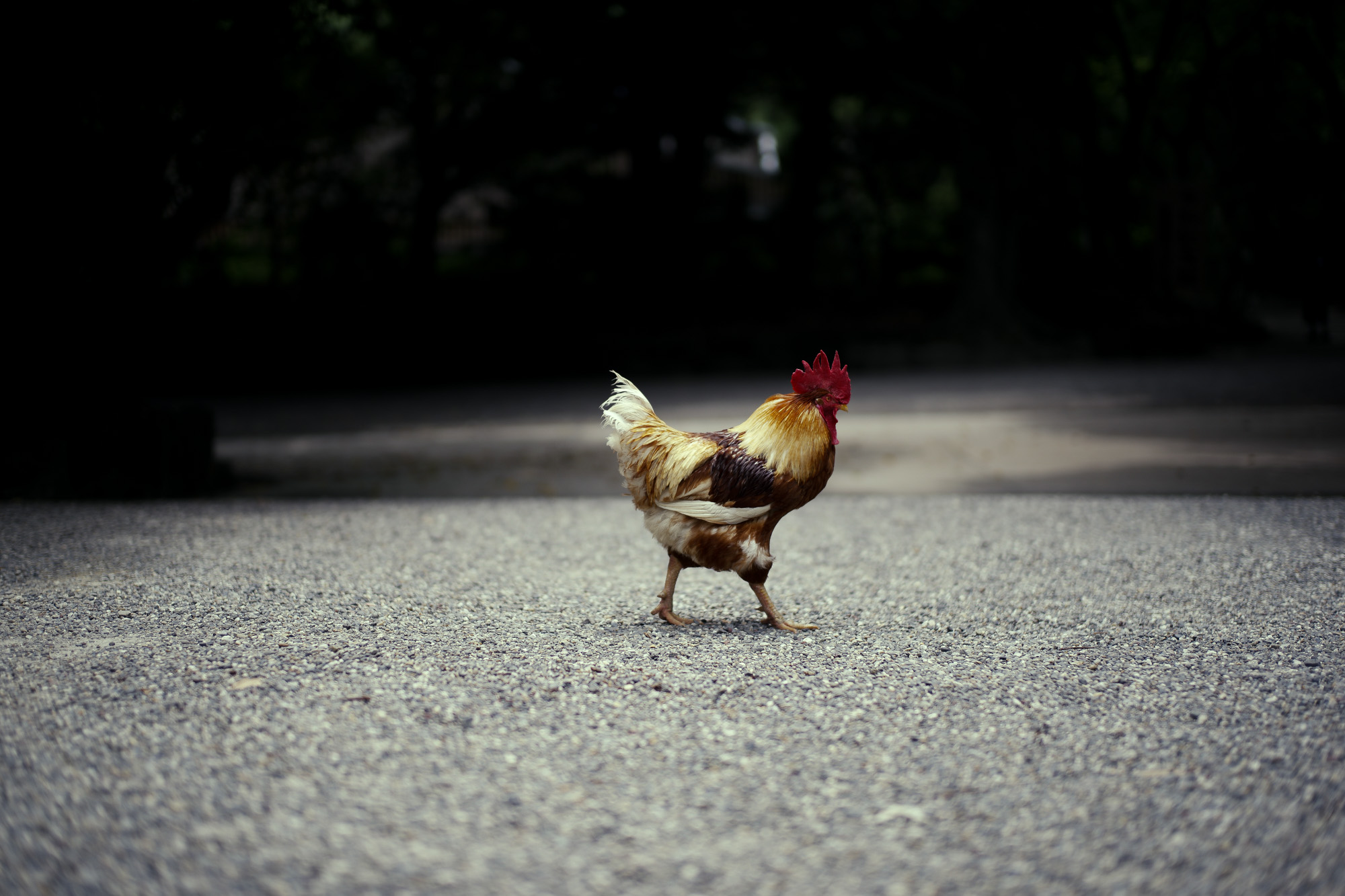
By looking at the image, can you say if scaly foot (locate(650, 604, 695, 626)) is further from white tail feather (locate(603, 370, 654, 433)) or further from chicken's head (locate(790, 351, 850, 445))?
chicken's head (locate(790, 351, 850, 445))

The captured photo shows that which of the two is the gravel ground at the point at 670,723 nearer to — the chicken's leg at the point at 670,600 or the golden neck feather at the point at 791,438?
the chicken's leg at the point at 670,600

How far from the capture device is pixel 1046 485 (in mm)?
8336

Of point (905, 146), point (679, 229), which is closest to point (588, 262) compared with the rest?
point (679, 229)

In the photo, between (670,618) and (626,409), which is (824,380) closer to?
(626,409)

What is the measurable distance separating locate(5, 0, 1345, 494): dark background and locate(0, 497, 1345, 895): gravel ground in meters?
9.38

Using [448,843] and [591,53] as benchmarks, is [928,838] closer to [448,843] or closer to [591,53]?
[448,843]

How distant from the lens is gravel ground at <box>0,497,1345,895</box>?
2652 millimetres

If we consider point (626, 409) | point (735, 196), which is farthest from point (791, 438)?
point (735, 196)

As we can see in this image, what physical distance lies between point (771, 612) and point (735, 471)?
70 centimetres

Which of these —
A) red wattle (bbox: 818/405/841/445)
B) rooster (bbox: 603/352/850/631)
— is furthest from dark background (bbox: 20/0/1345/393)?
red wattle (bbox: 818/405/841/445)

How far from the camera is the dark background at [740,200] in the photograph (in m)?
16.9

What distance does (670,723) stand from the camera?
352cm

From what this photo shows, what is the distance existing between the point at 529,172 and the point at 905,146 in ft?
30.1

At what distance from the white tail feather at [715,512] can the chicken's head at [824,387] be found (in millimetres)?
489
